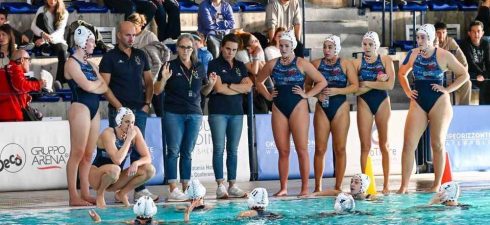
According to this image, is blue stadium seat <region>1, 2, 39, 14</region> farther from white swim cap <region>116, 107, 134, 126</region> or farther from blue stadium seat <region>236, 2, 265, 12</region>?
white swim cap <region>116, 107, 134, 126</region>

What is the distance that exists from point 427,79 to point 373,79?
2.07 ft

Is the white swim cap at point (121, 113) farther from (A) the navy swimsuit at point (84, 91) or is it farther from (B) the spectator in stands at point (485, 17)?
(B) the spectator in stands at point (485, 17)

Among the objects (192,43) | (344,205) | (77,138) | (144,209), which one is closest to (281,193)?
(344,205)

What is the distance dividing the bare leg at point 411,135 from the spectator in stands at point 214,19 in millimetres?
4133

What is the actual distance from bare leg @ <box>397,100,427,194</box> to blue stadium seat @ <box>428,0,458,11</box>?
699cm

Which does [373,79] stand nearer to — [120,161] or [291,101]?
[291,101]

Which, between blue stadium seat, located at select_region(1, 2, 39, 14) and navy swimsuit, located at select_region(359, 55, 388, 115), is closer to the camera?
navy swimsuit, located at select_region(359, 55, 388, 115)

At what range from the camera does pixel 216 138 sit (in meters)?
13.8

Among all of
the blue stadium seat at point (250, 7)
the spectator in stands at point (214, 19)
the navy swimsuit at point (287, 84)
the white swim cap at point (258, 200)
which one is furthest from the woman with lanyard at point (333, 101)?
the blue stadium seat at point (250, 7)

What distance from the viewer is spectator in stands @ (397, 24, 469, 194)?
1408 cm

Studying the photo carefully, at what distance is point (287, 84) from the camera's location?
1395 cm

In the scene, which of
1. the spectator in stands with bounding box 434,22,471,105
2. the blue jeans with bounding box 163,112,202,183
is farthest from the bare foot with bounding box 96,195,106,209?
the spectator in stands with bounding box 434,22,471,105

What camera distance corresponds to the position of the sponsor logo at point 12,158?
1508cm

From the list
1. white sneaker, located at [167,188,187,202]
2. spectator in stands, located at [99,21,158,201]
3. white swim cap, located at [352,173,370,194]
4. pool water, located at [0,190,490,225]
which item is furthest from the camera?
white sneaker, located at [167,188,187,202]
